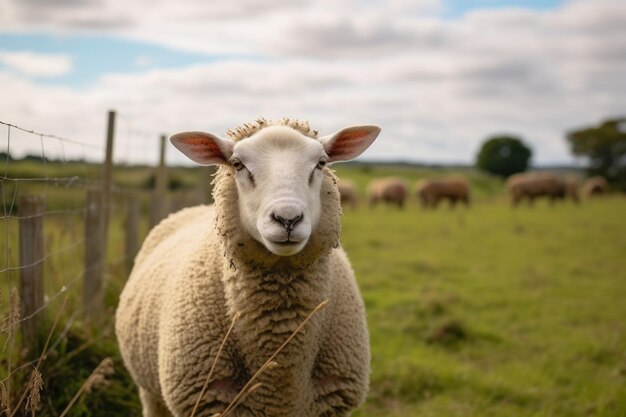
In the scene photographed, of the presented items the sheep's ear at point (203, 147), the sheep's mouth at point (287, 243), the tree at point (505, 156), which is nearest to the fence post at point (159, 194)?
the sheep's ear at point (203, 147)

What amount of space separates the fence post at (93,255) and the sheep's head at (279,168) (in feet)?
7.46

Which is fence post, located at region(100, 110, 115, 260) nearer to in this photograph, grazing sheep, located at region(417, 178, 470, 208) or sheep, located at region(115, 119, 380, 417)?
sheep, located at region(115, 119, 380, 417)

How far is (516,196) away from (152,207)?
92.3 feet

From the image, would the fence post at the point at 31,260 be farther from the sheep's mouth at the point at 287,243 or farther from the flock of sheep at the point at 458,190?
the flock of sheep at the point at 458,190

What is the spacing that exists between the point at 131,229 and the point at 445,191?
26.6 metres

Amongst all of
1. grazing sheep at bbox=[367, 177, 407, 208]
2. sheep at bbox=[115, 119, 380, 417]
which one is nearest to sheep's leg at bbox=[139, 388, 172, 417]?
sheep at bbox=[115, 119, 380, 417]

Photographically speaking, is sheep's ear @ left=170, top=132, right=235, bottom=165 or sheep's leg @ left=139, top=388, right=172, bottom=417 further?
sheep's leg @ left=139, top=388, right=172, bottom=417

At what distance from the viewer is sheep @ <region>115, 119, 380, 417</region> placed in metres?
2.81

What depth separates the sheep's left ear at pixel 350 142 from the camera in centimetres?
309

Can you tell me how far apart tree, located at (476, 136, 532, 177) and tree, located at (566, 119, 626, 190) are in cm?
2427

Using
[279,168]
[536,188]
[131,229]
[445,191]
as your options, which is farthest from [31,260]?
[536,188]

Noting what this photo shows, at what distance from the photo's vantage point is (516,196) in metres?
32.3

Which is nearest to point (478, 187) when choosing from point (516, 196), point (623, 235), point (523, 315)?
point (516, 196)

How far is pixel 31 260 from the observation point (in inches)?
144
